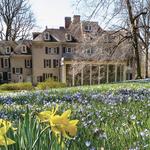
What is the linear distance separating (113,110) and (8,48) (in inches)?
2291

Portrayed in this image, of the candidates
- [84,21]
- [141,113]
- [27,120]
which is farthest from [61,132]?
[84,21]

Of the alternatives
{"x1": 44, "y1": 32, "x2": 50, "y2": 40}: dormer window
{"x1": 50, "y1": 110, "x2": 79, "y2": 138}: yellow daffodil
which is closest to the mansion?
{"x1": 44, "y1": 32, "x2": 50, "y2": 40}: dormer window

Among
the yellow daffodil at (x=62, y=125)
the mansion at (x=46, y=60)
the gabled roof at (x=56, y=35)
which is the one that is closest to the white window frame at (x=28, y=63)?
the mansion at (x=46, y=60)

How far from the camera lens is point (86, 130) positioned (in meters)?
3.63

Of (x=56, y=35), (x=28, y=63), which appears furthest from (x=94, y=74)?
(x=28, y=63)

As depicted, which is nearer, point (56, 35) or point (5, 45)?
point (5, 45)

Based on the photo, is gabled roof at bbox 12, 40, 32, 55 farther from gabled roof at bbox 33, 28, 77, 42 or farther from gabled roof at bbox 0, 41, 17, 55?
gabled roof at bbox 33, 28, 77, 42

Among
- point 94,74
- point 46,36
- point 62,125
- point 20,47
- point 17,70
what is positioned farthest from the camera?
point 17,70

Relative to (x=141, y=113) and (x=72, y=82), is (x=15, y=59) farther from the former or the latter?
(x=141, y=113)

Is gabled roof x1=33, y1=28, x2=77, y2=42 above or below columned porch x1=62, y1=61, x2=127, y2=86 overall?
above

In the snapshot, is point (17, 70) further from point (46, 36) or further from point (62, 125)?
point (62, 125)

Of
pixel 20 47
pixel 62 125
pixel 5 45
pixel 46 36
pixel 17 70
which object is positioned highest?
pixel 46 36

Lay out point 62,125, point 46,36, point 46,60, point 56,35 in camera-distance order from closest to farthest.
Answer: point 62,125 < point 46,60 < point 46,36 < point 56,35

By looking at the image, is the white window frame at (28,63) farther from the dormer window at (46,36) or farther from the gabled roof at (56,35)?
the dormer window at (46,36)
